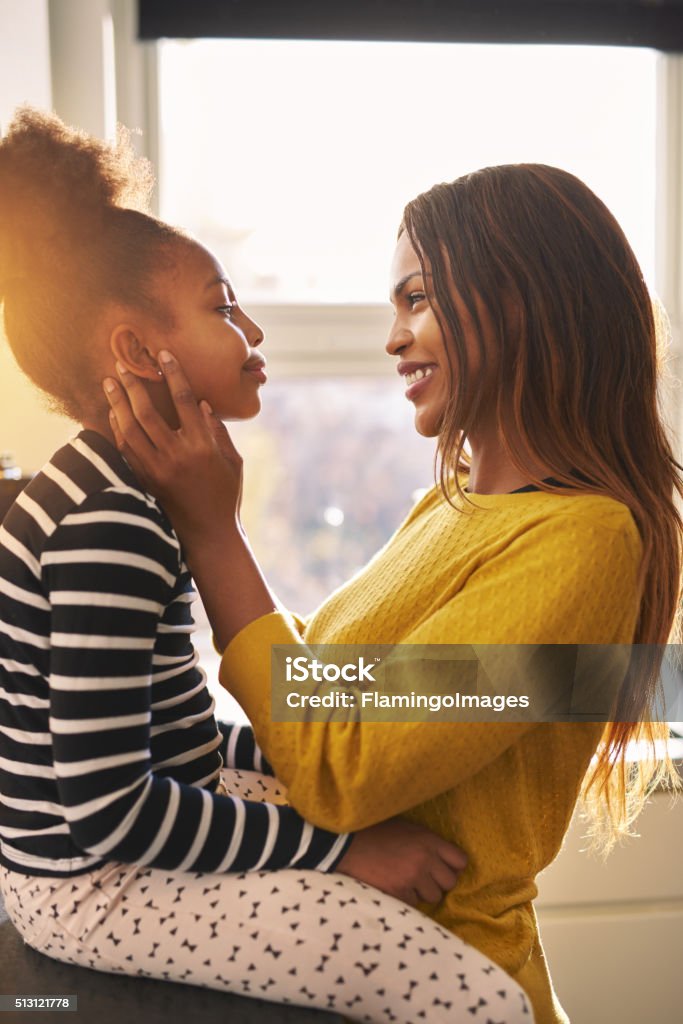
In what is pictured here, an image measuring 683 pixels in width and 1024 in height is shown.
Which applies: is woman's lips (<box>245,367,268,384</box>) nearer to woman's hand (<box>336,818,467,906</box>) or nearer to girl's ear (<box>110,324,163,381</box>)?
girl's ear (<box>110,324,163,381</box>)

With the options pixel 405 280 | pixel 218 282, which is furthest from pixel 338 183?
pixel 218 282

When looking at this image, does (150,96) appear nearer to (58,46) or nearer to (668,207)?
(58,46)

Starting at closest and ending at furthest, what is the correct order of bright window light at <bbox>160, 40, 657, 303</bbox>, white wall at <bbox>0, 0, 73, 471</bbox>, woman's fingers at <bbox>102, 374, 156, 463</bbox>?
woman's fingers at <bbox>102, 374, 156, 463</bbox> < white wall at <bbox>0, 0, 73, 471</bbox> < bright window light at <bbox>160, 40, 657, 303</bbox>

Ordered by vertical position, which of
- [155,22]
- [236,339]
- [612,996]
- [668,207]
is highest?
[155,22]

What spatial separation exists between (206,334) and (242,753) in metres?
0.53

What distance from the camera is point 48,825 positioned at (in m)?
0.84

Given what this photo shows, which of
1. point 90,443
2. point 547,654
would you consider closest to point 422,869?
point 547,654

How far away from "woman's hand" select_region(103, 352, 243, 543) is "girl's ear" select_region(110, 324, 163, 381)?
2 cm

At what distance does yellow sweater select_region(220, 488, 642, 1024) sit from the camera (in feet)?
2.69

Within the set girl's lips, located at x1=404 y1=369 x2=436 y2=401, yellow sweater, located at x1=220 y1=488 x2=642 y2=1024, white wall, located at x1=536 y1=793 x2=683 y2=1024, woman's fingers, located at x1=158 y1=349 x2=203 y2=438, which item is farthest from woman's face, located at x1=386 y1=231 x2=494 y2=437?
white wall, located at x1=536 y1=793 x2=683 y2=1024

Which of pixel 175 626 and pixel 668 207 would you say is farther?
pixel 668 207

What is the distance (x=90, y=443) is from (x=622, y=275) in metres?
0.59

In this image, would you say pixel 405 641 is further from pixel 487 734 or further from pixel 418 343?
pixel 418 343

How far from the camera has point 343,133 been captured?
1926mm
